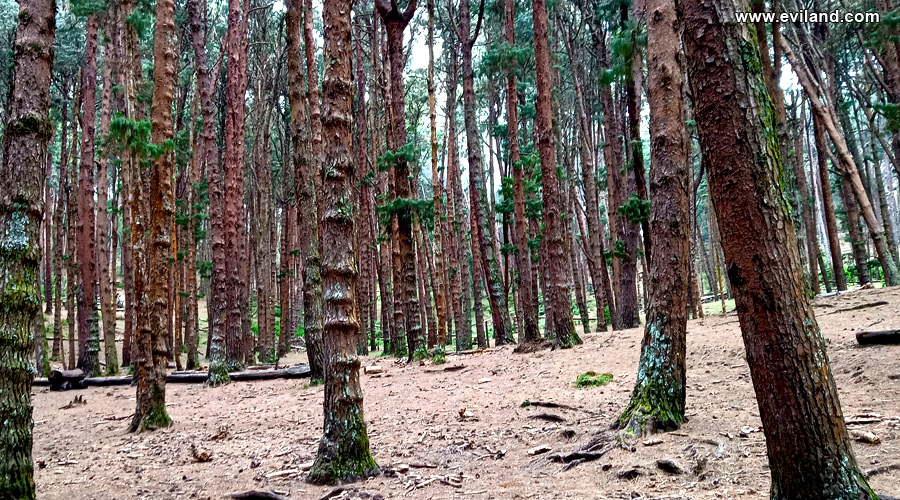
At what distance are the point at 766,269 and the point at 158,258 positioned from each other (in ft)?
21.3

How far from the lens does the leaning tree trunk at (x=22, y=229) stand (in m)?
3.44

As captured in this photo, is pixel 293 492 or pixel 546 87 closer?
pixel 293 492

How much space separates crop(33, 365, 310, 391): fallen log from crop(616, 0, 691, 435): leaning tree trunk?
8.05m

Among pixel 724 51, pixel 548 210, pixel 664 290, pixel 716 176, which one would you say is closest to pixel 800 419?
pixel 716 176

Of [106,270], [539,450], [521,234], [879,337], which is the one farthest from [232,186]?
[879,337]

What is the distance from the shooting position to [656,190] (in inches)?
184

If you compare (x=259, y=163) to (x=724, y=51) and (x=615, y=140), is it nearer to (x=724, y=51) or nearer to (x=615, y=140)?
(x=615, y=140)

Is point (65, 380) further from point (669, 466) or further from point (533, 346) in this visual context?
point (669, 466)

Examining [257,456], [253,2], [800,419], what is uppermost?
[253,2]

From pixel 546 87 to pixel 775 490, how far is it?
8.63 meters

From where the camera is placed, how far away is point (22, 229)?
3631 millimetres

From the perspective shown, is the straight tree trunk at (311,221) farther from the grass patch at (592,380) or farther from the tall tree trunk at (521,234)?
the grass patch at (592,380)

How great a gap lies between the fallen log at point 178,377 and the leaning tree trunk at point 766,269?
9743mm

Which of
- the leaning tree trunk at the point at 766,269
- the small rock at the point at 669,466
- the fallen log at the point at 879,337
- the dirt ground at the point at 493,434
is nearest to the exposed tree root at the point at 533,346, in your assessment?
the dirt ground at the point at 493,434
